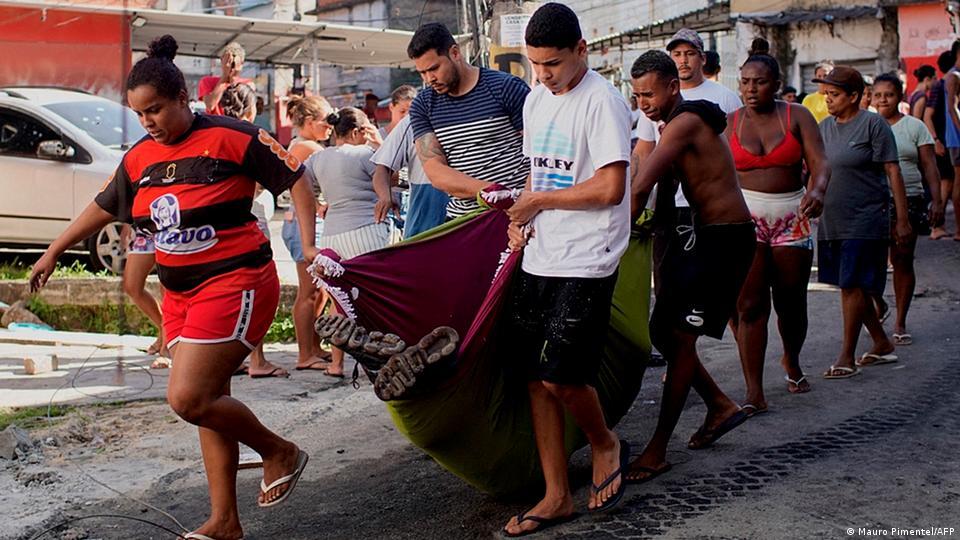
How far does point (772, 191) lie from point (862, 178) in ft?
3.57

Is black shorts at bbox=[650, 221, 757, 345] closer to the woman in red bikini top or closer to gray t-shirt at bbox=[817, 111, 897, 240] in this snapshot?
the woman in red bikini top

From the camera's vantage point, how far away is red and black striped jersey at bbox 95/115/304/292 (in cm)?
452

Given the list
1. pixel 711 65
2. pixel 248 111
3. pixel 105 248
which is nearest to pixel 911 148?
pixel 711 65

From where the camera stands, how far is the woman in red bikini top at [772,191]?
20.6 ft

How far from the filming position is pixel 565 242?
4379 millimetres

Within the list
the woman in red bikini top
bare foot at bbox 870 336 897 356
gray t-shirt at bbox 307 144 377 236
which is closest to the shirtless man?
the woman in red bikini top

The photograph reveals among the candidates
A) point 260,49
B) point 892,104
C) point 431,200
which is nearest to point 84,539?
point 431,200

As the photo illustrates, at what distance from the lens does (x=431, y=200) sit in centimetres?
658

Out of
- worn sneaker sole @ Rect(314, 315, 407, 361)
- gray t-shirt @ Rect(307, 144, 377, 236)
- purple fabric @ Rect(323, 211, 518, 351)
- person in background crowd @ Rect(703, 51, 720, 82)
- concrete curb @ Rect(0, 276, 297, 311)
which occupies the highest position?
person in background crowd @ Rect(703, 51, 720, 82)

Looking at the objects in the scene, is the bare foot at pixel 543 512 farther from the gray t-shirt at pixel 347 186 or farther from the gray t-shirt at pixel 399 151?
the gray t-shirt at pixel 347 186

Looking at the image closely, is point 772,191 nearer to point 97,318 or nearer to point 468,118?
point 468,118

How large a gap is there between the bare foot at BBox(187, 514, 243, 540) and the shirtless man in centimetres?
168

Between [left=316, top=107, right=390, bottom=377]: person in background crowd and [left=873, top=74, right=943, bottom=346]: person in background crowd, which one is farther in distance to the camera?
[left=873, top=74, right=943, bottom=346]: person in background crowd

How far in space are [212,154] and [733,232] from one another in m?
2.33
